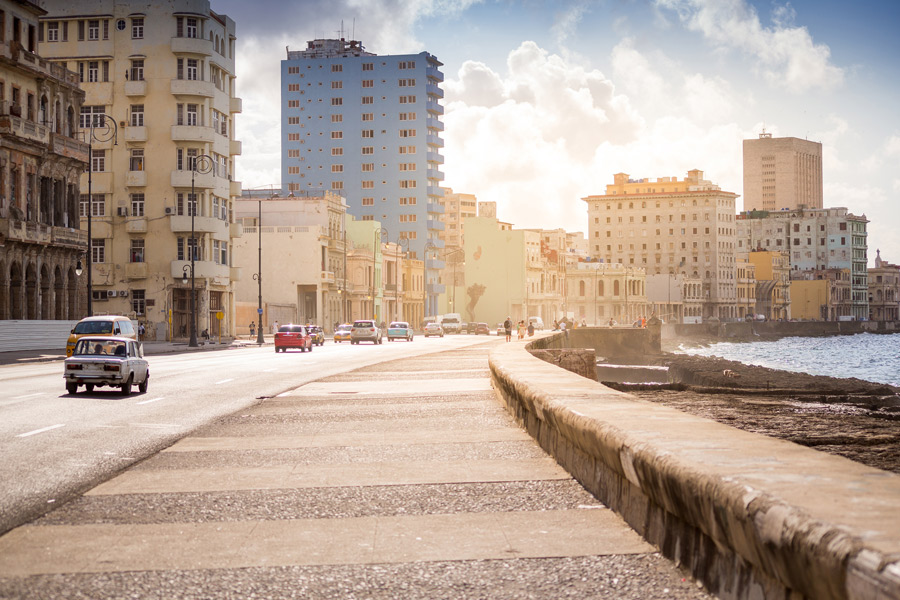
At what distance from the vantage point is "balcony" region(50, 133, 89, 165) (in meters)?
64.1

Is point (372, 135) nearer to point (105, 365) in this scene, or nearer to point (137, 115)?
point (137, 115)

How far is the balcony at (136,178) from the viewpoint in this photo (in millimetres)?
79875

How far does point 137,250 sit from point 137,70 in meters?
13.1

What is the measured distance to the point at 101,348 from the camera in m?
23.4

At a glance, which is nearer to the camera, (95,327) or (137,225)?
(95,327)

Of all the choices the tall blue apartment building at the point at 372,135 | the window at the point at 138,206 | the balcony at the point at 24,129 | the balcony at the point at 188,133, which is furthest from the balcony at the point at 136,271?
the tall blue apartment building at the point at 372,135

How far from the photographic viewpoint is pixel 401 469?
1061 cm

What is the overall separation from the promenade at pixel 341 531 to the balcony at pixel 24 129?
50035 millimetres

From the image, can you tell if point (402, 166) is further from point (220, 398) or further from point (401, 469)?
point (401, 469)

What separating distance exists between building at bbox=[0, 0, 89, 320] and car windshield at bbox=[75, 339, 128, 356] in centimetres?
3573

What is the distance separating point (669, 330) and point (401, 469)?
158 m

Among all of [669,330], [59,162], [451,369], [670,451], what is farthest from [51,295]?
[669,330]

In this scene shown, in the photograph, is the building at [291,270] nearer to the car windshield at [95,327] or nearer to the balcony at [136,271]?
the balcony at [136,271]

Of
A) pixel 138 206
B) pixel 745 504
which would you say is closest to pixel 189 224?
pixel 138 206
